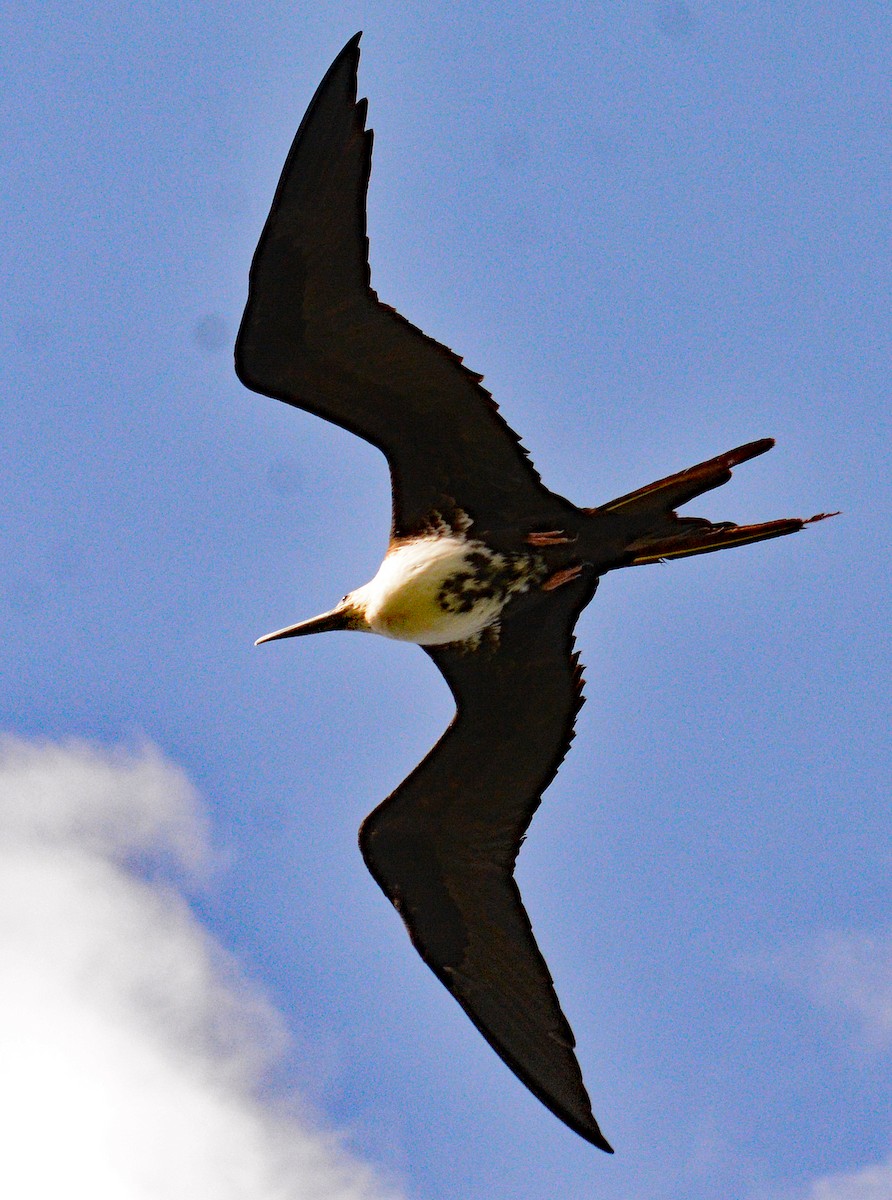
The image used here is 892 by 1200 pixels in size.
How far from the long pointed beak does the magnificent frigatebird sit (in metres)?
0.02

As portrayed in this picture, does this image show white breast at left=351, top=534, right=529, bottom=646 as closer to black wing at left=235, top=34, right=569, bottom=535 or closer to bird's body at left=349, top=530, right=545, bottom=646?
bird's body at left=349, top=530, right=545, bottom=646

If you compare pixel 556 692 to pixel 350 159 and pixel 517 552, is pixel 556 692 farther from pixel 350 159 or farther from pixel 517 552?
pixel 350 159

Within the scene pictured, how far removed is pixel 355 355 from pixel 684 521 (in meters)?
2.33

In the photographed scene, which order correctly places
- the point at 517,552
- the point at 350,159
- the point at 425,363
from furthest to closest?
1. the point at 517,552
2. the point at 425,363
3. the point at 350,159

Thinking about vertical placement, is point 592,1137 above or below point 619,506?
below

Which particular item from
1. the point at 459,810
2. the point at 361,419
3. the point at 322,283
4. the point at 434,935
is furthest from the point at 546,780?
the point at 322,283

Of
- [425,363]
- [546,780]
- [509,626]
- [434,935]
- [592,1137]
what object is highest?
[425,363]

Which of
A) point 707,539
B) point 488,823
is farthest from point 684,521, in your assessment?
point 488,823

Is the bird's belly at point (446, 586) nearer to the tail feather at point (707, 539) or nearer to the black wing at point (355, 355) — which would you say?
the black wing at point (355, 355)

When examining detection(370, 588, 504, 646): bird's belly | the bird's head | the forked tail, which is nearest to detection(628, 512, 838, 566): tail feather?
the forked tail

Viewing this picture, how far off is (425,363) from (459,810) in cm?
325

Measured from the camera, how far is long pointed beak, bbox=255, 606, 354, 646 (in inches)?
442

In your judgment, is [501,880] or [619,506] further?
[501,880]

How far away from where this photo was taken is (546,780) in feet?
36.6
